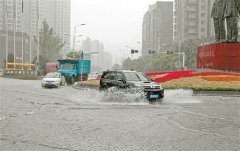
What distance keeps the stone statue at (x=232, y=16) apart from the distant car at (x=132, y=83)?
16529mm

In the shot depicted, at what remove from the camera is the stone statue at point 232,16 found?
34.2m

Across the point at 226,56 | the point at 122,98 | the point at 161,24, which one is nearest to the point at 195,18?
the point at 161,24

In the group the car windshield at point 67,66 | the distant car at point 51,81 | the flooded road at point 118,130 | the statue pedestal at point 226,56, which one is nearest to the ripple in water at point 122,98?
the flooded road at point 118,130

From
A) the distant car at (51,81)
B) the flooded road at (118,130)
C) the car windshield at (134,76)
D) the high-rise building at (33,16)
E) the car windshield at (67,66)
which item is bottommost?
the flooded road at (118,130)

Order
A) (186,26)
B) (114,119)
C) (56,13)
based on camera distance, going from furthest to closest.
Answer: (186,26) < (56,13) < (114,119)

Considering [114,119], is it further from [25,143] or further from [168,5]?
[168,5]

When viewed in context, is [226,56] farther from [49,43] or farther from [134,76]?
[49,43]

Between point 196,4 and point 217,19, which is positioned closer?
point 217,19

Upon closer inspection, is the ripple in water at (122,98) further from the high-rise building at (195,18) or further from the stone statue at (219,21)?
the high-rise building at (195,18)

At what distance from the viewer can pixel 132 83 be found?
18875 millimetres

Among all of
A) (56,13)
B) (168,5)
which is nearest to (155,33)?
(168,5)

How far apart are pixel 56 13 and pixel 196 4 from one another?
141 feet

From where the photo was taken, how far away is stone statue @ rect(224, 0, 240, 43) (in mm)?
34219

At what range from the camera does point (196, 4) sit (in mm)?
130125
